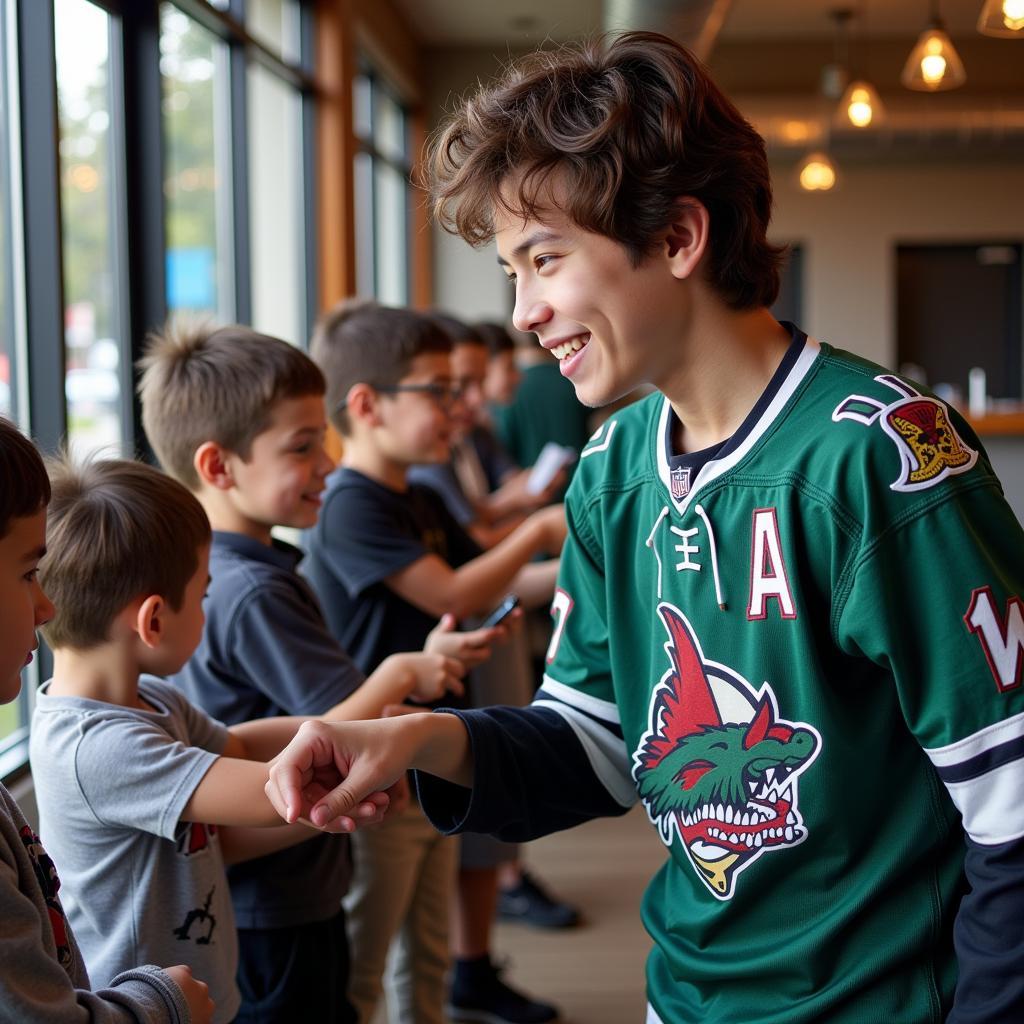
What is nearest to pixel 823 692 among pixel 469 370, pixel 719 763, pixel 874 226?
pixel 719 763

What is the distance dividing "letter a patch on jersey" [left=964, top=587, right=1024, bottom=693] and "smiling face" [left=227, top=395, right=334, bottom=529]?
1.08 meters

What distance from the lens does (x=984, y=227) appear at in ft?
30.8

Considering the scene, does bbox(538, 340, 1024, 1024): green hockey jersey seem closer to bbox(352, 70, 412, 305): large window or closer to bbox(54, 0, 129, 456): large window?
bbox(54, 0, 129, 456): large window

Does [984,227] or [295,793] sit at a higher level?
[984,227]

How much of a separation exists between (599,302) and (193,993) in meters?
0.72

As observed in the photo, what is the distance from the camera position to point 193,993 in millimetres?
1125

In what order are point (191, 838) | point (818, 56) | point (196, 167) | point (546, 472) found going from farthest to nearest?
point (818, 56) → point (546, 472) → point (196, 167) → point (191, 838)

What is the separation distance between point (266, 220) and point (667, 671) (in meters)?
4.36

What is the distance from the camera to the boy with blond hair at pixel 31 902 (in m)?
0.95

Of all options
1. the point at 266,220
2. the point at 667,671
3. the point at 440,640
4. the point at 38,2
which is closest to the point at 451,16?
the point at 266,220

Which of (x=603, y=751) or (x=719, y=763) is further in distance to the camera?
(x=603, y=751)

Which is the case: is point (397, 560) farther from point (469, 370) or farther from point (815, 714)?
point (469, 370)

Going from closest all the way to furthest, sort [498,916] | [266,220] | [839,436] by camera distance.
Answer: [839,436], [498,916], [266,220]

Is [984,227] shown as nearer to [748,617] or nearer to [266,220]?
[266,220]
